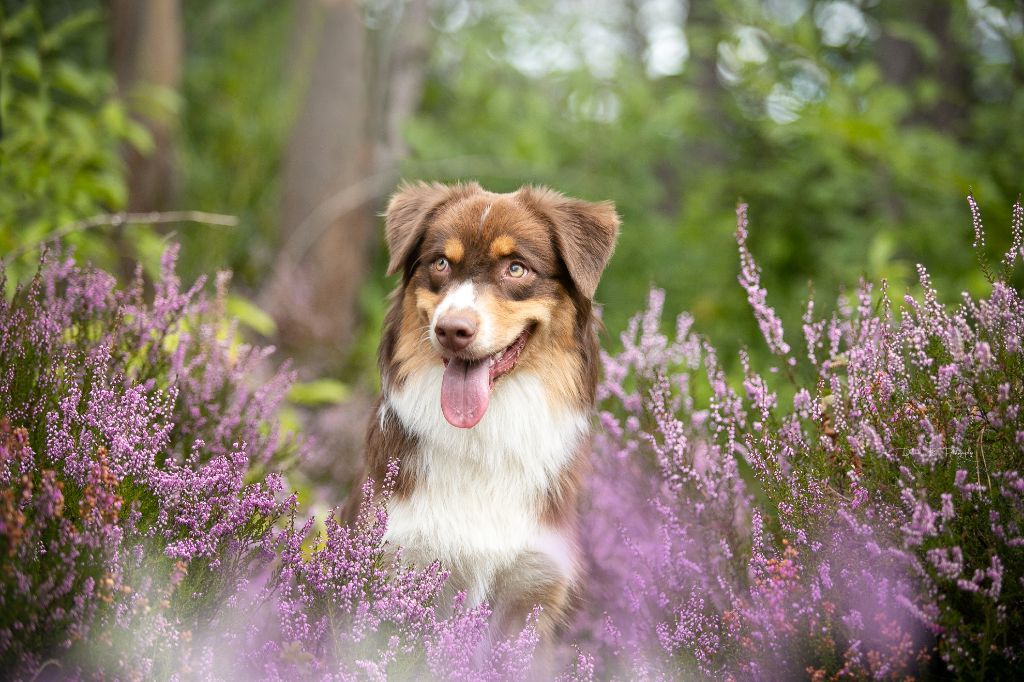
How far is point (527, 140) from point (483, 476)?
5384 millimetres

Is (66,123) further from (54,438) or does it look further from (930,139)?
(930,139)

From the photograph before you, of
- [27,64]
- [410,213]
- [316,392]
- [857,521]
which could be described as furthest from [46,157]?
[857,521]

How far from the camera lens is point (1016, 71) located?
7.09 meters

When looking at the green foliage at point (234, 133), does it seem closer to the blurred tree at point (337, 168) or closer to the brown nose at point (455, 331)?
the blurred tree at point (337, 168)

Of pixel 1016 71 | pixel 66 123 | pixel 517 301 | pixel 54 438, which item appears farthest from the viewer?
pixel 1016 71

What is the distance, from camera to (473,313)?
9.96 ft

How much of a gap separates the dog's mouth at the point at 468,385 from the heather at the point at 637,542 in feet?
1.28

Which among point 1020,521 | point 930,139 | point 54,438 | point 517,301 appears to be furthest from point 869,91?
point 54,438

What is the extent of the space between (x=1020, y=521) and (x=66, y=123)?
5451 millimetres

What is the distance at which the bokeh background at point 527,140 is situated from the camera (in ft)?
20.1

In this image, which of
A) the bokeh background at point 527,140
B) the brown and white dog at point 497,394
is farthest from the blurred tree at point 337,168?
the brown and white dog at point 497,394

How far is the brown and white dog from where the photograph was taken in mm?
3197

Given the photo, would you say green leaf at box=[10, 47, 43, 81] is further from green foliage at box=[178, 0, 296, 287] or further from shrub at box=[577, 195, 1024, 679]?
shrub at box=[577, 195, 1024, 679]

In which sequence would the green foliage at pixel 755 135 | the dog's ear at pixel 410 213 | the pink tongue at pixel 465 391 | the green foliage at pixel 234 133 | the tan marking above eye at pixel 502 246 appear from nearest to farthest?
1. the pink tongue at pixel 465 391
2. the tan marking above eye at pixel 502 246
3. the dog's ear at pixel 410 213
4. the green foliage at pixel 755 135
5. the green foliage at pixel 234 133
